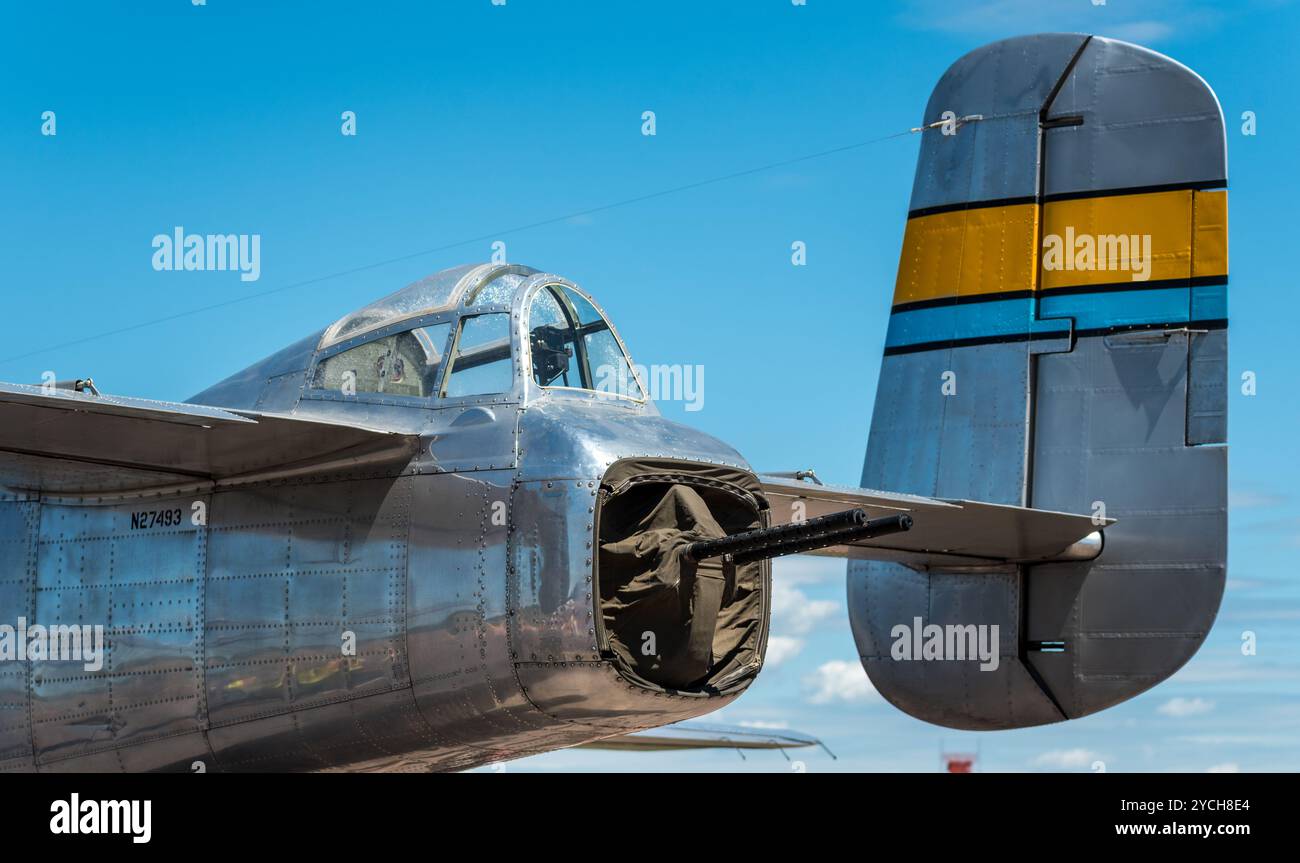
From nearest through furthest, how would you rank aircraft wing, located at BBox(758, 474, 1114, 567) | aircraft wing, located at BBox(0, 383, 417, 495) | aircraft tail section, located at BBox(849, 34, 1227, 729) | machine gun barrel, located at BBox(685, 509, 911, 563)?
machine gun barrel, located at BBox(685, 509, 911, 563), aircraft wing, located at BBox(0, 383, 417, 495), aircraft wing, located at BBox(758, 474, 1114, 567), aircraft tail section, located at BBox(849, 34, 1227, 729)

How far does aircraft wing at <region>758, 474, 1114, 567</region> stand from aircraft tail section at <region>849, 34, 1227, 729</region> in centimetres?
27

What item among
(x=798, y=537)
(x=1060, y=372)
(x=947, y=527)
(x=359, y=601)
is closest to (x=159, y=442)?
(x=359, y=601)

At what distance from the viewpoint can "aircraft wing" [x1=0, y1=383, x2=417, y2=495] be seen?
8.94 m

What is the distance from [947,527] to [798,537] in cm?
526

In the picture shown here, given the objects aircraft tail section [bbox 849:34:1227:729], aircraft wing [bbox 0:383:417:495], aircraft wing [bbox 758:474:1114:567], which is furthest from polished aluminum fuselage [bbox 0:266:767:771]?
aircraft tail section [bbox 849:34:1227:729]

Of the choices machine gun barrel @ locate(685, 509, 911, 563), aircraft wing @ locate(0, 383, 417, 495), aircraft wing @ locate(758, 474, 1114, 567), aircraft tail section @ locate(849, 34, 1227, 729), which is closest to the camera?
machine gun barrel @ locate(685, 509, 911, 563)

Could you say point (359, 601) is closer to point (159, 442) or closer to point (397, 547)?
point (397, 547)

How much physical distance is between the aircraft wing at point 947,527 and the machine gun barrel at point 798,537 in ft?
10.3

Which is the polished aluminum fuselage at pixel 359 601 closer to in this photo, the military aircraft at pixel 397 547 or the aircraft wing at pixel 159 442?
the military aircraft at pixel 397 547

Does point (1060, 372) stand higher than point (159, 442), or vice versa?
point (1060, 372)

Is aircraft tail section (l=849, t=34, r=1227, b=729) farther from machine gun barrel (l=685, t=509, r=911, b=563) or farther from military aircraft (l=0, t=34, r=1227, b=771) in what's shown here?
machine gun barrel (l=685, t=509, r=911, b=563)

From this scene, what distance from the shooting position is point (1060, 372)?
15227 mm

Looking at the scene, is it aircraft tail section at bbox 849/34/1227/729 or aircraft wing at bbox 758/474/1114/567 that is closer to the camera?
aircraft wing at bbox 758/474/1114/567
